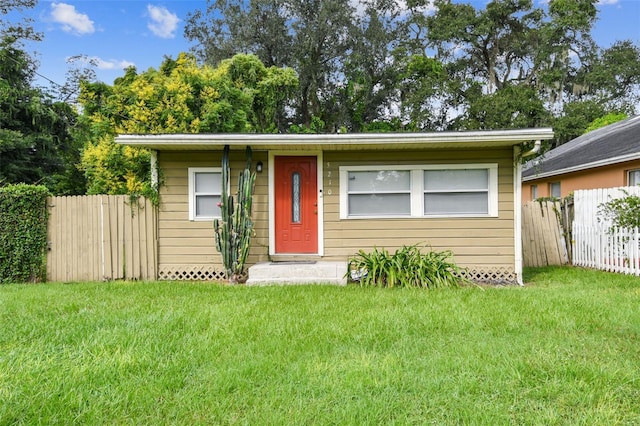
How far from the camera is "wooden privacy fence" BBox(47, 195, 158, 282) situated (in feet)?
22.3

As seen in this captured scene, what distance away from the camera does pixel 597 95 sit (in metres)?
22.8

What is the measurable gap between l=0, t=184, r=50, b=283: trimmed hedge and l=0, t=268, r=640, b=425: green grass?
193 centimetres

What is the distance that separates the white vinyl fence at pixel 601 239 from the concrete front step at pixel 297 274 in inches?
202

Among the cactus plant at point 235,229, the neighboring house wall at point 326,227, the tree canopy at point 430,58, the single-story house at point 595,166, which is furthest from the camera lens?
the tree canopy at point 430,58

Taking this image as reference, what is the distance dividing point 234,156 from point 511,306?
16.9 ft

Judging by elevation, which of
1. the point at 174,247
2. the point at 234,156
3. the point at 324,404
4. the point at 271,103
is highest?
the point at 271,103

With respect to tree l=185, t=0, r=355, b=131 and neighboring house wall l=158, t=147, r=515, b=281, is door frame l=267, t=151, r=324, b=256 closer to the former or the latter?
neighboring house wall l=158, t=147, r=515, b=281

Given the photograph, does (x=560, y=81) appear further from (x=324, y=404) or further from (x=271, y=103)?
(x=324, y=404)

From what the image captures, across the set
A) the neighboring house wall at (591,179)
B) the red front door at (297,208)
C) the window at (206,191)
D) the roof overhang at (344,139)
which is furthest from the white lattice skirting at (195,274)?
the neighboring house wall at (591,179)

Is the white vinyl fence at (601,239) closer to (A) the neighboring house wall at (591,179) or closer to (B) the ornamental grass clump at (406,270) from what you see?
(A) the neighboring house wall at (591,179)

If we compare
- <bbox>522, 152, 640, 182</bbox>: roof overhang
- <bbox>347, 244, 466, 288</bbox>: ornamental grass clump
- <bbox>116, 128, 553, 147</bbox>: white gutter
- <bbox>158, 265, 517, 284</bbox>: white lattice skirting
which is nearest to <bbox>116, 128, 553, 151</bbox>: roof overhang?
<bbox>116, 128, 553, 147</bbox>: white gutter

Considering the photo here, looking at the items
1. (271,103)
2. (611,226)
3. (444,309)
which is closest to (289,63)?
(271,103)

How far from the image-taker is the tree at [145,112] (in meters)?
11.1

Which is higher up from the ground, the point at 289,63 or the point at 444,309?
the point at 289,63
